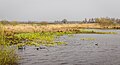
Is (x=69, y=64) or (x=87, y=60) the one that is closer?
(x=69, y=64)

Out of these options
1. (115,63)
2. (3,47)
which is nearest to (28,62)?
(3,47)

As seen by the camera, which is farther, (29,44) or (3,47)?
(29,44)

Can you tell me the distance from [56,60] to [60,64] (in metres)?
2.12

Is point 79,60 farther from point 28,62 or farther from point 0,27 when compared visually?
point 0,27

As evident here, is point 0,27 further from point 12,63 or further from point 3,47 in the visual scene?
point 12,63

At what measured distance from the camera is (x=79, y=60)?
23.7 metres

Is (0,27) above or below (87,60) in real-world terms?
above

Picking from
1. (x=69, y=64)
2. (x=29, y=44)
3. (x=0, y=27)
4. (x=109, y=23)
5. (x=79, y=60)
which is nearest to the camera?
(x=0, y=27)

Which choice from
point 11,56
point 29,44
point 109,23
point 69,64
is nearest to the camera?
point 11,56

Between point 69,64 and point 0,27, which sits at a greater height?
point 0,27

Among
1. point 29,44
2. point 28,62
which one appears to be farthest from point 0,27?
point 29,44

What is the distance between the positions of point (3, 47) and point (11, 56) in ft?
3.83

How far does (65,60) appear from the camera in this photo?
23.7m

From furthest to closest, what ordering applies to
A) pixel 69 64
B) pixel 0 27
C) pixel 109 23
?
pixel 109 23
pixel 69 64
pixel 0 27
